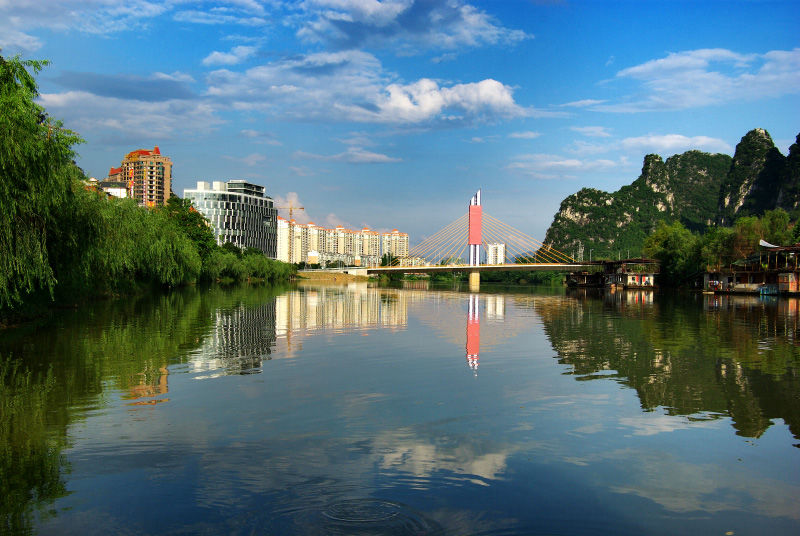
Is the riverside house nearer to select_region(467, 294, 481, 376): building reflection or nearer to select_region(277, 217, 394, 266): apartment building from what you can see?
select_region(467, 294, 481, 376): building reflection

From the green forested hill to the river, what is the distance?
4473 inches

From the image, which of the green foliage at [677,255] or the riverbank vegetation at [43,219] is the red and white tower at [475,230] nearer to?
the green foliage at [677,255]

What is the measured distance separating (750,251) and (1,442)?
5515cm

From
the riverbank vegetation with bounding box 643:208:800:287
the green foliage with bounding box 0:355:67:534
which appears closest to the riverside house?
the riverbank vegetation with bounding box 643:208:800:287

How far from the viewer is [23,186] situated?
41.0 feet

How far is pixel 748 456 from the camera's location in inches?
221

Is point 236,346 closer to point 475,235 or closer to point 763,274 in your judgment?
point 763,274

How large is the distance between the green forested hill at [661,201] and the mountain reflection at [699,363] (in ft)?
340

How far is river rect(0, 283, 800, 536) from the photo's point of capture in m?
4.27

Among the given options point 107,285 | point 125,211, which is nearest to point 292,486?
point 107,285

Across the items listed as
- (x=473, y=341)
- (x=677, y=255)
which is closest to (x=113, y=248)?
(x=473, y=341)

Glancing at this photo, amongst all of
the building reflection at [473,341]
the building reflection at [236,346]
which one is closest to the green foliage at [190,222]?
the building reflection at [236,346]

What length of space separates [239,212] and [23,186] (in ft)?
383

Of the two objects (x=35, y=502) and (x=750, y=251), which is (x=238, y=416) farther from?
(x=750, y=251)
